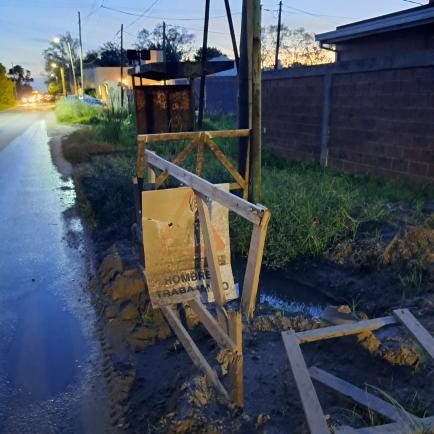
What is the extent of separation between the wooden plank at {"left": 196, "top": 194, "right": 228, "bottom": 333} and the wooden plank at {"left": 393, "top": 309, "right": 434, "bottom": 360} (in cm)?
122

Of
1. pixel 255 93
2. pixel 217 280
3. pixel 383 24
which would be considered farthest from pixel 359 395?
pixel 383 24

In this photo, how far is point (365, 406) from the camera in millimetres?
2395

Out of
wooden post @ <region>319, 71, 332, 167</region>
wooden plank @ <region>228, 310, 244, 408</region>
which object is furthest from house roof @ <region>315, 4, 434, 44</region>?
wooden plank @ <region>228, 310, 244, 408</region>

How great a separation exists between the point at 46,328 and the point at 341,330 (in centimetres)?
264

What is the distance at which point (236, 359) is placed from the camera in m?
2.49

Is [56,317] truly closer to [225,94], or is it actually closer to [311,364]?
[311,364]

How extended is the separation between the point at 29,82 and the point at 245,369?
10005 cm

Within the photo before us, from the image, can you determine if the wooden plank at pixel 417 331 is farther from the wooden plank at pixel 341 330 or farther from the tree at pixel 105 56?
the tree at pixel 105 56

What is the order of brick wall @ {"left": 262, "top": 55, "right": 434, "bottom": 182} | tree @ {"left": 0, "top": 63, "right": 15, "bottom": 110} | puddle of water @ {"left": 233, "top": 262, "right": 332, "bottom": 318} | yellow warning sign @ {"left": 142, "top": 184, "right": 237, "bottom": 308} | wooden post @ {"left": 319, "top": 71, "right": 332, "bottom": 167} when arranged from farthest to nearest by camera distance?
1. tree @ {"left": 0, "top": 63, "right": 15, "bottom": 110}
2. wooden post @ {"left": 319, "top": 71, "right": 332, "bottom": 167}
3. brick wall @ {"left": 262, "top": 55, "right": 434, "bottom": 182}
4. puddle of water @ {"left": 233, "top": 262, "right": 332, "bottom": 318}
5. yellow warning sign @ {"left": 142, "top": 184, "right": 237, "bottom": 308}

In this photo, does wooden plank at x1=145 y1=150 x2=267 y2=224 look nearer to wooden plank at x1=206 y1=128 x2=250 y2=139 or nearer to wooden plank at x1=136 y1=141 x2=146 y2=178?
wooden plank at x1=136 y1=141 x2=146 y2=178

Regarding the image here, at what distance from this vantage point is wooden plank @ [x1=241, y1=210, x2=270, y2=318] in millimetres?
2271

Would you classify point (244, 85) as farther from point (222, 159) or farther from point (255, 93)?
point (222, 159)

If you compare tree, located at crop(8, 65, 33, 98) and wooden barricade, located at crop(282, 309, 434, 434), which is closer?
wooden barricade, located at crop(282, 309, 434, 434)

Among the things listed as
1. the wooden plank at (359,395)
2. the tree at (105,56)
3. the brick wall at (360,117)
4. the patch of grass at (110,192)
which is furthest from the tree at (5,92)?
the wooden plank at (359,395)
